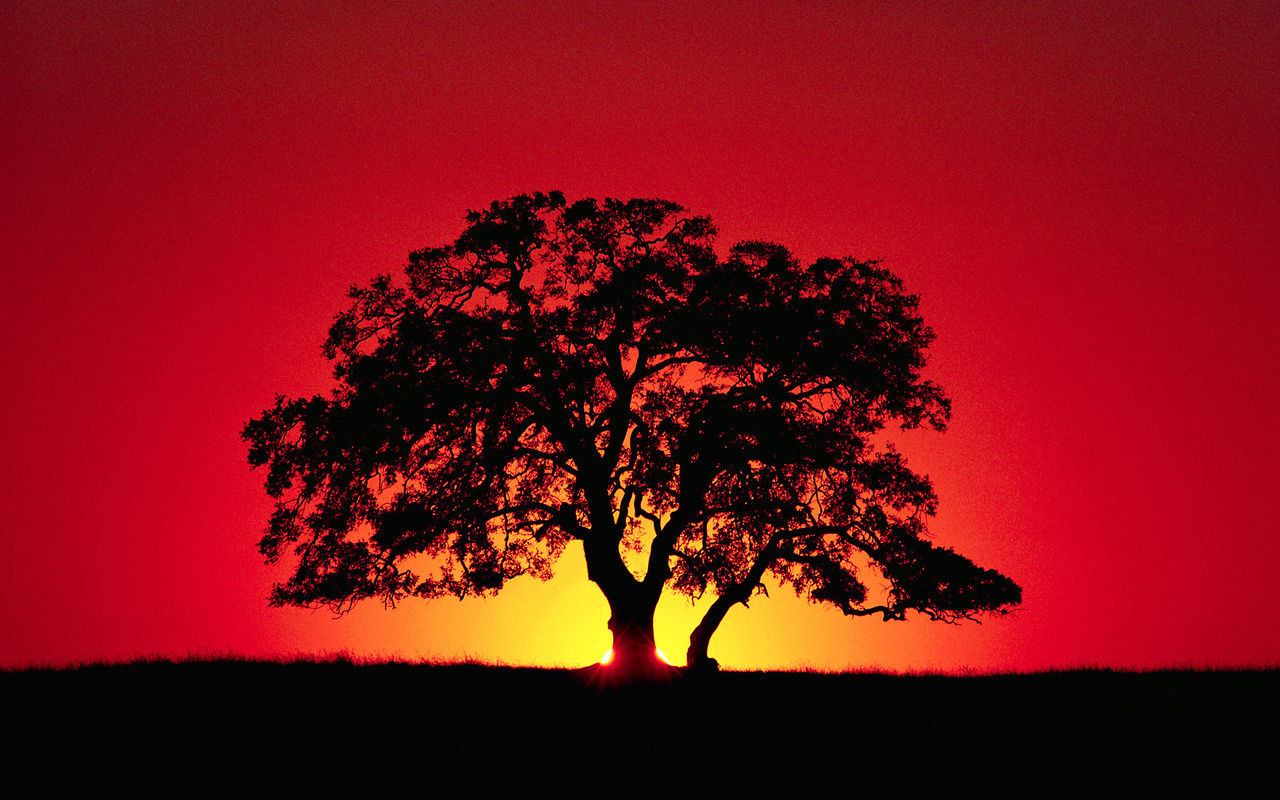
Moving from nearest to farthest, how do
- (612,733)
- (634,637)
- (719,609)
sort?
(612,733)
(634,637)
(719,609)

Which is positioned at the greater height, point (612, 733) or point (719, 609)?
point (719, 609)

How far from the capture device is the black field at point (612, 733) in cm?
1744

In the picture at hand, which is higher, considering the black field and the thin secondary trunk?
the thin secondary trunk

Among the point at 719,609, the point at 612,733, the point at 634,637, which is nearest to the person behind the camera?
the point at 612,733

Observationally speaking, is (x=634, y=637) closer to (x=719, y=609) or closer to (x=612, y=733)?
(x=719, y=609)

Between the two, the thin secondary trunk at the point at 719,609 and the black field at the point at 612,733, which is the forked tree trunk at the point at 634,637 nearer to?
the black field at the point at 612,733

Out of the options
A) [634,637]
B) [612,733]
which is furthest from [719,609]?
[612,733]

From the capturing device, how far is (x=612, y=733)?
68.3 feet

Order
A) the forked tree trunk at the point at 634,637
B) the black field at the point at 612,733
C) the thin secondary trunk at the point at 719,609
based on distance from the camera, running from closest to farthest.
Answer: the black field at the point at 612,733
the forked tree trunk at the point at 634,637
the thin secondary trunk at the point at 719,609

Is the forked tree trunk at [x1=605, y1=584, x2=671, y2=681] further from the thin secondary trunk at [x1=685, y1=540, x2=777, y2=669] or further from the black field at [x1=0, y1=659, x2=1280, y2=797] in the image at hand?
the thin secondary trunk at [x1=685, y1=540, x2=777, y2=669]

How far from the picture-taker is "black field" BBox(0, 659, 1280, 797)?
1744 cm

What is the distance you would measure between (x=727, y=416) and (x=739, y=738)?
A: 6566mm

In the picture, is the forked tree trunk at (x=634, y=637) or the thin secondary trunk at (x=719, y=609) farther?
the thin secondary trunk at (x=719, y=609)

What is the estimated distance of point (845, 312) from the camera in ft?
81.3
